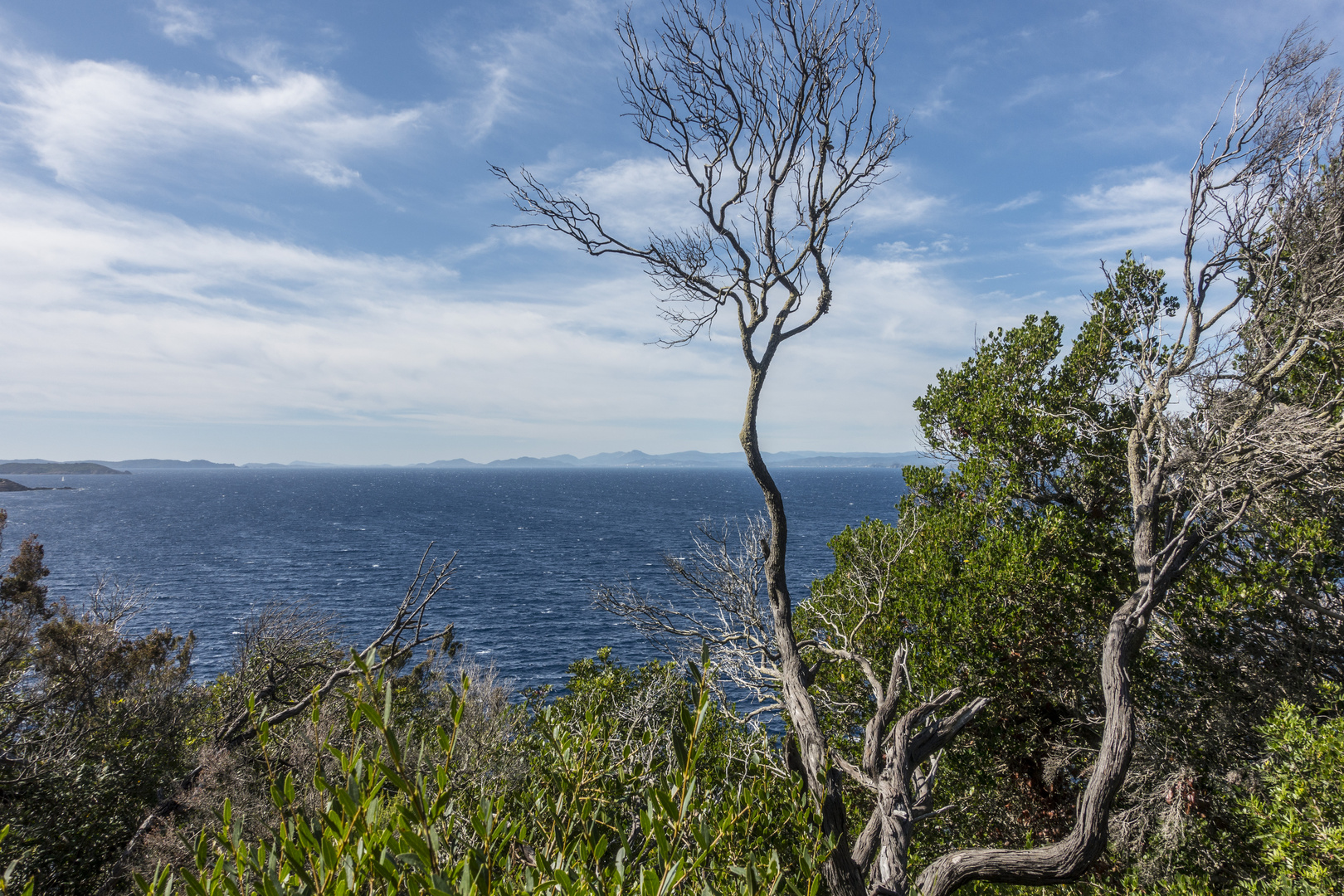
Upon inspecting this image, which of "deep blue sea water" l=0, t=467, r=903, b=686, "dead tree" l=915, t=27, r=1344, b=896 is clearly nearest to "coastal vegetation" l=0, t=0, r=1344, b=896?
"dead tree" l=915, t=27, r=1344, b=896

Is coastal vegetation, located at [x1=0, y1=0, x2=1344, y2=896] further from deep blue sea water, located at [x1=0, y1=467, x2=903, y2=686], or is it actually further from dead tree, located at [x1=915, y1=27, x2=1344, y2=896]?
deep blue sea water, located at [x1=0, y1=467, x2=903, y2=686]

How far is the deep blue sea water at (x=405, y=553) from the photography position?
123ft

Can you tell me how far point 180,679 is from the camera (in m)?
17.7

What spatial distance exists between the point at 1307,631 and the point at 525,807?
406 inches

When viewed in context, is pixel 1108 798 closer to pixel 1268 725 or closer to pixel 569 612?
pixel 1268 725

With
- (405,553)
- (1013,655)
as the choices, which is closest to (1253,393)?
(1013,655)

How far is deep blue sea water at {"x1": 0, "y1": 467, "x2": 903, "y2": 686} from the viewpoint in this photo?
1478 inches

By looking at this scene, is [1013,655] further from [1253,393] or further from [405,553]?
[405,553]

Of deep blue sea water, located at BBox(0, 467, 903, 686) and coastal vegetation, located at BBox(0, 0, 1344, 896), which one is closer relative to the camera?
coastal vegetation, located at BBox(0, 0, 1344, 896)

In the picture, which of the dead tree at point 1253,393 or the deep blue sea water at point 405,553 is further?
the deep blue sea water at point 405,553

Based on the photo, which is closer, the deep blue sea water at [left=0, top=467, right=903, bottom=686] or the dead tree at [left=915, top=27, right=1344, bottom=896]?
the dead tree at [left=915, top=27, right=1344, bottom=896]

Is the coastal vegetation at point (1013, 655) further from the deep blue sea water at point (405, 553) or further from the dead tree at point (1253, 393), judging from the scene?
the deep blue sea water at point (405, 553)

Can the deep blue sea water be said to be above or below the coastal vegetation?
below

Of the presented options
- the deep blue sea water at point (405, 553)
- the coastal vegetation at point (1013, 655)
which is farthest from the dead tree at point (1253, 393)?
the deep blue sea water at point (405, 553)
